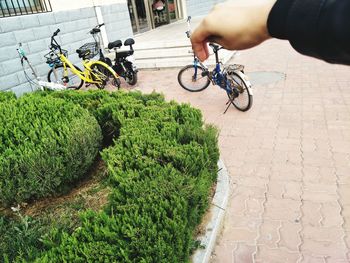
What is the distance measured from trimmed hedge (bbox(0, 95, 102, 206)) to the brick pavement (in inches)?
64.9

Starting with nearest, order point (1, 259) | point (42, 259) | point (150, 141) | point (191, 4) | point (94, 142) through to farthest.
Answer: point (42, 259), point (1, 259), point (150, 141), point (94, 142), point (191, 4)

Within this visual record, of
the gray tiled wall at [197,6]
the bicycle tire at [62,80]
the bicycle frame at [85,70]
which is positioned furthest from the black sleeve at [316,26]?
the gray tiled wall at [197,6]

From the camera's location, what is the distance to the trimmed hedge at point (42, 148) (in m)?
3.07

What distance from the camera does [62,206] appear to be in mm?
3346

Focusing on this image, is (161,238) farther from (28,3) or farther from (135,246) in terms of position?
(28,3)

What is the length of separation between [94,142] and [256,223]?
75.4 inches

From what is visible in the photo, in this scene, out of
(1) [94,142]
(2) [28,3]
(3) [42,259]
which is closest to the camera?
(3) [42,259]

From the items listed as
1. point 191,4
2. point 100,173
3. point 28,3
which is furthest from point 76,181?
point 191,4

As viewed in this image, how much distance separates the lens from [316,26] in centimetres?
69

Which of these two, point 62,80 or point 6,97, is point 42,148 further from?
point 62,80

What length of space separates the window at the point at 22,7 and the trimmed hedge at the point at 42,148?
15.1 ft

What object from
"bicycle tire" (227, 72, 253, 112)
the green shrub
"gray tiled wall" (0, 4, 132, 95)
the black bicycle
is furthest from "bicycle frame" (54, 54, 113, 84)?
"bicycle tire" (227, 72, 253, 112)

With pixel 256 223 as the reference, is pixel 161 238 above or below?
above

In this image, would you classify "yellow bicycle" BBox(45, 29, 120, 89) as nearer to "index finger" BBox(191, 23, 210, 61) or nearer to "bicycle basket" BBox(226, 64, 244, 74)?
"bicycle basket" BBox(226, 64, 244, 74)
